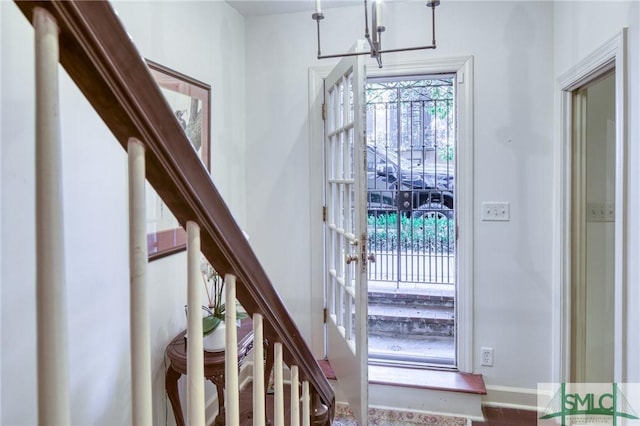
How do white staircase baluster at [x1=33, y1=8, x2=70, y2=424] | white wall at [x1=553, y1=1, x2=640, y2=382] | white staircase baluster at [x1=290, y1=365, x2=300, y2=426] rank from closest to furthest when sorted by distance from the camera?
white staircase baluster at [x1=33, y1=8, x2=70, y2=424], white staircase baluster at [x1=290, y1=365, x2=300, y2=426], white wall at [x1=553, y1=1, x2=640, y2=382]

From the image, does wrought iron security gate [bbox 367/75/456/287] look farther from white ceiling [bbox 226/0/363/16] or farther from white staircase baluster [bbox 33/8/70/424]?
white staircase baluster [bbox 33/8/70/424]

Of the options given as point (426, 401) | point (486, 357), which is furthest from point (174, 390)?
point (486, 357)

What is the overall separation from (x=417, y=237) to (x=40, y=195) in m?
4.79

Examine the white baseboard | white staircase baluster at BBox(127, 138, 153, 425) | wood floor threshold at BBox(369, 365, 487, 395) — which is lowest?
the white baseboard

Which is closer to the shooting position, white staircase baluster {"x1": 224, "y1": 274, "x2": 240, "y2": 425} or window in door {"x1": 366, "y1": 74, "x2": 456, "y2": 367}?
white staircase baluster {"x1": 224, "y1": 274, "x2": 240, "y2": 425}

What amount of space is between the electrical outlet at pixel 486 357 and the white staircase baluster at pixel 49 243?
257 cm

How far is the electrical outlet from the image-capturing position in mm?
2502

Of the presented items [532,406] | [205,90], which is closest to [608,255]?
[532,406]

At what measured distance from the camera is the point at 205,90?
2.29 metres

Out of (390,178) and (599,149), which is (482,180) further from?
(390,178)

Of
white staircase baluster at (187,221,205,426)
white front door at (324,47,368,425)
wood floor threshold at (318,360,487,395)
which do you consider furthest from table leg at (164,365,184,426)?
white staircase baluster at (187,221,205,426)

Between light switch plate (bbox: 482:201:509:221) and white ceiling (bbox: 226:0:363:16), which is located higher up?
white ceiling (bbox: 226:0:363:16)

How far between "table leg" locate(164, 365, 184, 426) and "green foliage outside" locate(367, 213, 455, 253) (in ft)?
11.1

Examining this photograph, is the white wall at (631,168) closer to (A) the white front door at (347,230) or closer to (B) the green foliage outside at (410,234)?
(A) the white front door at (347,230)
